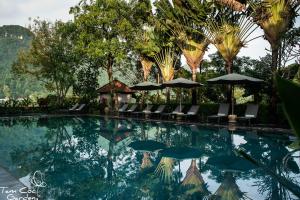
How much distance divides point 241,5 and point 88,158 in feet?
41.7

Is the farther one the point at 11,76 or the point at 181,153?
the point at 11,76

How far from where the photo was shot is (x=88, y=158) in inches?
400

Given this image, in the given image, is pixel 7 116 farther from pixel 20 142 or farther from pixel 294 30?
pixel 294 30

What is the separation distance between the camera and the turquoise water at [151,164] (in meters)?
6.52

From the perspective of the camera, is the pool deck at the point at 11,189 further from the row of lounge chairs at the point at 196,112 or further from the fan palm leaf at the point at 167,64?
the fan palm leaf at the point at 167,64

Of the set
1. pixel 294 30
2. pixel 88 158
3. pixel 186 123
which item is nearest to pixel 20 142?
pixel 88 158

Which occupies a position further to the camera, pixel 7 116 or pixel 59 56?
pixel 59 56

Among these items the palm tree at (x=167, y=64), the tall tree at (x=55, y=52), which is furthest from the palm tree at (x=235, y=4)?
the tall tree at (x=55, y=52)

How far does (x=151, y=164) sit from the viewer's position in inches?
362

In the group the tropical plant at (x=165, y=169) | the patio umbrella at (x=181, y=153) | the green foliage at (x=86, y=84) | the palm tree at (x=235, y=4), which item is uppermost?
the palm tree at (x=235, y=4)

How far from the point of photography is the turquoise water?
21.4ft

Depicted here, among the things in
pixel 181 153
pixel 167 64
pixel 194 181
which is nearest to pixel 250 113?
pixel 181 153

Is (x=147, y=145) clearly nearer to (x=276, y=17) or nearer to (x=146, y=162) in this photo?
(x=146, y=162)

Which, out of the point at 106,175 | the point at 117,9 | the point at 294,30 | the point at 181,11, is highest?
the point at 117,9
